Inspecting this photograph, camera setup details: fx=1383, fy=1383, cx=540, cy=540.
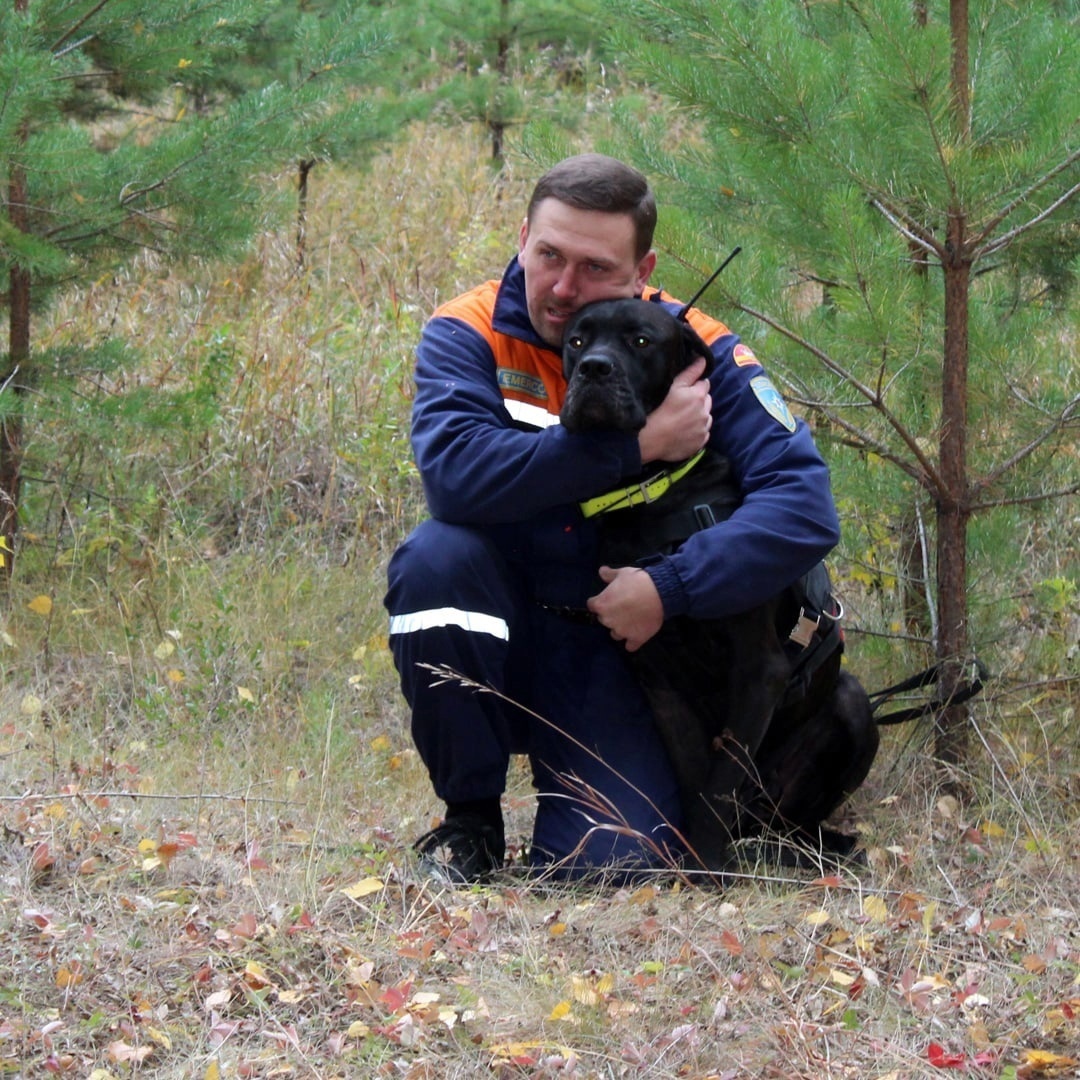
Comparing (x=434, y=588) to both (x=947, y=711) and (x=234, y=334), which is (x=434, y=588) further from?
(x=234, y=334)

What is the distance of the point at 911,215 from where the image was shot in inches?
132

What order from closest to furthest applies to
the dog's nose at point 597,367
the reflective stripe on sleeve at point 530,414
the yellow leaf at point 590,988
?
the yellow leaf at point 590,988, the dog's nose at point 597,367, the reflective stripe on sleeve at point 530,414

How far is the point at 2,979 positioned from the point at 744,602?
1.59 m

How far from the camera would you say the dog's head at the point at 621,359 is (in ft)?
9.35

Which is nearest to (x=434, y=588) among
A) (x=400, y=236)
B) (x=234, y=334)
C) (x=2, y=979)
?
(x=2, y=979)

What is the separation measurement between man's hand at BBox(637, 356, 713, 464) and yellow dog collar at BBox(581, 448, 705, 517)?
40mm

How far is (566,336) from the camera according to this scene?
9.90 feet

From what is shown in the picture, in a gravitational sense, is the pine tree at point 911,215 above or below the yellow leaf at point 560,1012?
above

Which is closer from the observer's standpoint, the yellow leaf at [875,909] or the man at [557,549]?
the yellow leaf at [875,909]

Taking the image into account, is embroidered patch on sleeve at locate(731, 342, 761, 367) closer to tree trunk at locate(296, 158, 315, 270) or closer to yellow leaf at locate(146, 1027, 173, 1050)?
yellow leaf at locate(146, 1027, 173, 1050)

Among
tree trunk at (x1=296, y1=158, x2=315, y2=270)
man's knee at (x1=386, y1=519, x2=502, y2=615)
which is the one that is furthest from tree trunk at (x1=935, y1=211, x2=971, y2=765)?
tree trunk at (x1=296, y1=158, x2=315, y2=270)

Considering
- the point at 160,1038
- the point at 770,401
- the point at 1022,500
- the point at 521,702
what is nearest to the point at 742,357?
the point at 770,401

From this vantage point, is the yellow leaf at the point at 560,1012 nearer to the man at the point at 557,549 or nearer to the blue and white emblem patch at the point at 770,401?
the man at the point at 557,549

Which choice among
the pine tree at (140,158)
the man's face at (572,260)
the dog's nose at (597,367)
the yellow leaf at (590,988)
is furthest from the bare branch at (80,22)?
the yellow leaf at (590,988)
